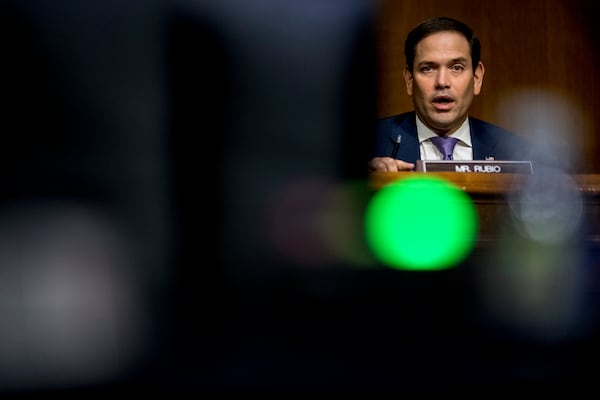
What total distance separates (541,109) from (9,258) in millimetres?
1831

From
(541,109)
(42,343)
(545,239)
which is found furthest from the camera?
(541,109)

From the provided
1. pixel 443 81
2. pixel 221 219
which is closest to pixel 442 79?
pixel 443 81

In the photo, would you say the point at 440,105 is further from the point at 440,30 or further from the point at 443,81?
the point at 440,30

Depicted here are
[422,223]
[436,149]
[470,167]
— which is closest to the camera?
[470,167]

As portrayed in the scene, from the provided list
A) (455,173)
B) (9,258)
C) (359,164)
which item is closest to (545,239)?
(455,173)

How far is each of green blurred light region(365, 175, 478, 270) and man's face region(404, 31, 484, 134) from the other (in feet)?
1.20

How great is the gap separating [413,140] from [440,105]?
0.41 ft

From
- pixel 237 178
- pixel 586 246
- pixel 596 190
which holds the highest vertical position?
pixel 237 178

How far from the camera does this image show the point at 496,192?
4.87ft

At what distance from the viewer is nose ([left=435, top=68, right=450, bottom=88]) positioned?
1955 millimetres

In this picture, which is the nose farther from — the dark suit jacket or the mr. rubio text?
the mr. rubio text

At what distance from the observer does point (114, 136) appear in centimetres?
205

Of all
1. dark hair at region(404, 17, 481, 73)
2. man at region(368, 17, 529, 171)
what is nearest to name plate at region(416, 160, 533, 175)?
man at region(368, 17, 529, 171)

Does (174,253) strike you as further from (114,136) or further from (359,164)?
(359,164)
